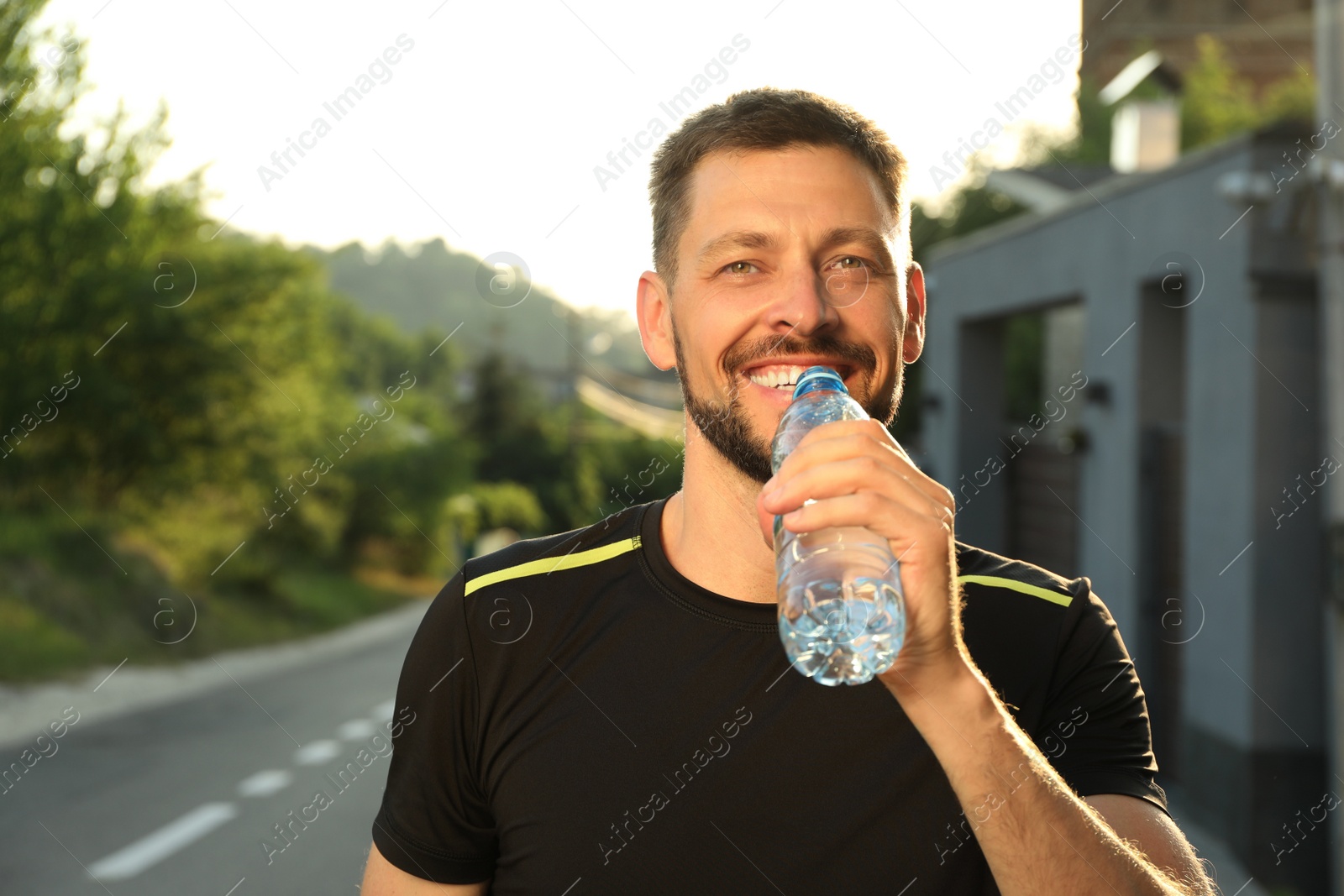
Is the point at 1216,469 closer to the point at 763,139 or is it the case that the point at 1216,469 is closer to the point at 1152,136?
the point at 763,139

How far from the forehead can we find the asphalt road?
22.0 ft

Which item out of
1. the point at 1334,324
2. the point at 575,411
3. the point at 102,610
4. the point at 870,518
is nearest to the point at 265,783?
the point at 102,610

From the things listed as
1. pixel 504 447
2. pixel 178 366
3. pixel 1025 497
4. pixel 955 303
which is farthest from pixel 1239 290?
pixel 504 447

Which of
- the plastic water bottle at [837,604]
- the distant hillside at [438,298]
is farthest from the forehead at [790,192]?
the distant hillside at [438,298]

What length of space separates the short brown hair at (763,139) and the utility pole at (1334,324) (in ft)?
17.8


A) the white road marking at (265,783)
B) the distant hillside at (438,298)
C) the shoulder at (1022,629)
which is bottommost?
the shoulder at (1022,629)

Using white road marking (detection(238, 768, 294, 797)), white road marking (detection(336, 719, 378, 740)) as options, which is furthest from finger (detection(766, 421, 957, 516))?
white road marking (detection(336, 719, 378, 740))

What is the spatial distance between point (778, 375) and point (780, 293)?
0.48ft

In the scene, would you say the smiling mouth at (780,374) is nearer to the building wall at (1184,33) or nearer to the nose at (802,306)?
the nose at (802,306)

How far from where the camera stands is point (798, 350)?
2160 mm

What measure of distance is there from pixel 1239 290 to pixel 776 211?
7.02m

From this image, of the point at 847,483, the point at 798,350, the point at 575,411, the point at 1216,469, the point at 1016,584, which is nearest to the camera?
the point at 847,483

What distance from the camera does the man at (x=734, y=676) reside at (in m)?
2.13

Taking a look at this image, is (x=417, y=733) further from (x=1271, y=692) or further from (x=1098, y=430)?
(x=1098, y=430)
